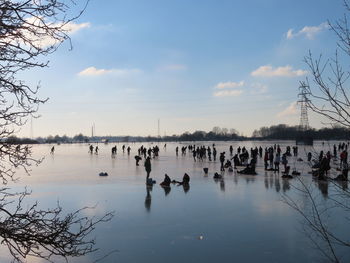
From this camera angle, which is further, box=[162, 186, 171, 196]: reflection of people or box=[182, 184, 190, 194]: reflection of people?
box=[182, 184, 190, 194]: reflection of people

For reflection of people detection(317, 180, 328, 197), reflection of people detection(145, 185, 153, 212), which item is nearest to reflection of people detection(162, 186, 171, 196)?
reflection of people detection(145, 185, 153, 212)

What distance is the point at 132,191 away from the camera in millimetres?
14859

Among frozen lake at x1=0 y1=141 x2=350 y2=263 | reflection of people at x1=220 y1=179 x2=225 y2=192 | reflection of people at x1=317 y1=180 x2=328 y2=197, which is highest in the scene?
reflection of people at x1=317 y1=180 x2=328 y2=197

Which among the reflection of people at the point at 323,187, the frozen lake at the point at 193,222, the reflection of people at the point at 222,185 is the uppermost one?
the reflection of people at the point at 323,187

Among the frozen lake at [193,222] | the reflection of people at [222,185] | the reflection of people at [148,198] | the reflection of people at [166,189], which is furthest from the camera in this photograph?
the reflection of people at [222,185]

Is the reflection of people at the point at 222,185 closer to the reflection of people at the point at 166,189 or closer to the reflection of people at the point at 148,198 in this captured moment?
the reflection of people at the point at 166,189

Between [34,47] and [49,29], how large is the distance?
232 millimetres

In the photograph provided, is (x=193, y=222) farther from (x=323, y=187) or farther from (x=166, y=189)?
(x=323, y=187)

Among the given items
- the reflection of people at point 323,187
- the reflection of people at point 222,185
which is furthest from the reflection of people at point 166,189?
the reflection of people at point 323,187

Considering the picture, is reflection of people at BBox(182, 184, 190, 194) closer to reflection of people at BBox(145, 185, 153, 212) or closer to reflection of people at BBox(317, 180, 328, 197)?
reflection of people at BBox(145, 185, 153, 212)

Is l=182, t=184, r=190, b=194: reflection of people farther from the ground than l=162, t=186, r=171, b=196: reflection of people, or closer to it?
farther from the ground

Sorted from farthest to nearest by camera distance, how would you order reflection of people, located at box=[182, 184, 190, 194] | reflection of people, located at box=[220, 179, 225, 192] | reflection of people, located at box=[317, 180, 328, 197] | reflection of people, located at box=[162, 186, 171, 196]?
reflection of people, located at box=[220, 179, 225, 192] < reflection of people, located at box=[182, 184, 190, 194] < reflection of people, located at box=[162, 186, 171, 196] < reflection of people, located at box=[317, 180, 328, 197]

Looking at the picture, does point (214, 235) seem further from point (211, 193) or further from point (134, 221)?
point (211, 193)

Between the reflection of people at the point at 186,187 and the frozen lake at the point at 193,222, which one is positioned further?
the reflection of people at the point at 186,187
